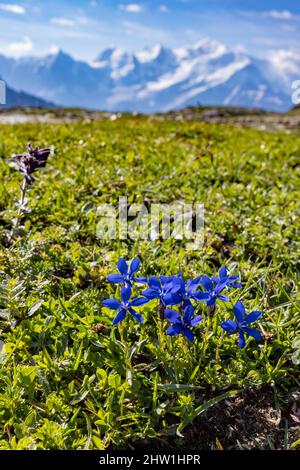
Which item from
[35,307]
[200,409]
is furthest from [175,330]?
[35,307]

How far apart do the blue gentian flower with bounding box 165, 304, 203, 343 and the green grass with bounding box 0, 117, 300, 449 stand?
33 cm

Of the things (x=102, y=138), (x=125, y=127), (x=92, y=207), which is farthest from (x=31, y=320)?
(x=125, y=127)

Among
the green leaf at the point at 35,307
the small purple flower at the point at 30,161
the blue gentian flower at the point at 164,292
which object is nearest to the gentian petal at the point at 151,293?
the blue gentian flower at the point at 164,292

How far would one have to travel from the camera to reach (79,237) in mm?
5051

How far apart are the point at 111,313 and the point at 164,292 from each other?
2.96 feet

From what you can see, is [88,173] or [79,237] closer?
[79,237]

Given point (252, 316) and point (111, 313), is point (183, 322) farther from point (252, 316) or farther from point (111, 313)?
point (111, 313)

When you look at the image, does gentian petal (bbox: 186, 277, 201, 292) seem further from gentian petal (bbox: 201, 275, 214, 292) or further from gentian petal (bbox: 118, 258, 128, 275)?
gentian petal (bbox: 118, 258, 128, 275)

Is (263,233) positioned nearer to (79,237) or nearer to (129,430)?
(79,237)

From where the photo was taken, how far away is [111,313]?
11.7 ft

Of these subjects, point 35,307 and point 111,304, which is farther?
point 35,307

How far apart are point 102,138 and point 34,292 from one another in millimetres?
5715

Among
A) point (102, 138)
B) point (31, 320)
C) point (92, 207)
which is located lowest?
point (31, 320)
